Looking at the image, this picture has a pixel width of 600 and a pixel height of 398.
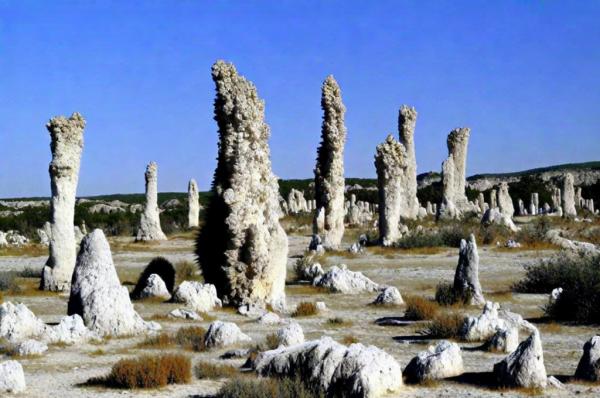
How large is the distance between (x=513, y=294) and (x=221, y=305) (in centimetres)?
629

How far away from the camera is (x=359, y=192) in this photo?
92.5 metres

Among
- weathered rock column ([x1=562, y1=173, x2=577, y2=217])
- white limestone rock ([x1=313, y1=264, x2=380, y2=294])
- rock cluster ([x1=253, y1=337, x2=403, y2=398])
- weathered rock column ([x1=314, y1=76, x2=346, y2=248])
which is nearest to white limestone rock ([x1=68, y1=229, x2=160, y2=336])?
rock cluster ([x1=253, y1=337, x2=403, y2=398])

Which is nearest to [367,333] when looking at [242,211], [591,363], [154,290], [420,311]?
[420,311]

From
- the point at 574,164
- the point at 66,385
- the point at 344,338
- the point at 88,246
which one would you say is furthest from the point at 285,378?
the point at 574,164

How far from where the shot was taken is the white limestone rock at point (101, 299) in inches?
527

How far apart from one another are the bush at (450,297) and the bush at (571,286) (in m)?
1.68

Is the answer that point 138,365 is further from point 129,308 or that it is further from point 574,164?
point 574,164

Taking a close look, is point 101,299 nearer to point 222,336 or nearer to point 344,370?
point 222,336

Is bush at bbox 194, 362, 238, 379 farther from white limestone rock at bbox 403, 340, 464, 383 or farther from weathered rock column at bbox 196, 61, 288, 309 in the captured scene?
weathered rock column at bbox 196, 61, 288, 309

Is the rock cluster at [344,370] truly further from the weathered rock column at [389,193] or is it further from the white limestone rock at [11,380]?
the weathered rock column at [389,193]

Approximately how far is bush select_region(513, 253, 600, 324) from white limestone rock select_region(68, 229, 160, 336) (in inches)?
271

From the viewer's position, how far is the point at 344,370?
352 inches

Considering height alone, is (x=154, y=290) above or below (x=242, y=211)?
below

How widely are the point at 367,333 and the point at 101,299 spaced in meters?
4.14
